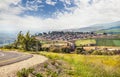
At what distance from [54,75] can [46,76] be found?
28.0 inches

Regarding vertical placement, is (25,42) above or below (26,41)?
below

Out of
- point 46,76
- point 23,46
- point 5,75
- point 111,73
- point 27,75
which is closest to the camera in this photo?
point 5,75


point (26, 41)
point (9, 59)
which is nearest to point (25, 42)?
point (26, 41)

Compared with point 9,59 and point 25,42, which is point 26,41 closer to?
point 25,42

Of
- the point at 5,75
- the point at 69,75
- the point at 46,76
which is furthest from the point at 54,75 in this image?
the point at 5,75

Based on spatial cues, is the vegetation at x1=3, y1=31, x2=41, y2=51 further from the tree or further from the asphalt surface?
the asphalt surface

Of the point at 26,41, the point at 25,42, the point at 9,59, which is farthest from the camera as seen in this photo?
the point at 26,41

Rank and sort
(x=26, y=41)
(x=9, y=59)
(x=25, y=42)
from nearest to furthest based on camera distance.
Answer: (x=9, y=59)
(x=25, y=42)
(x=26, y=41)

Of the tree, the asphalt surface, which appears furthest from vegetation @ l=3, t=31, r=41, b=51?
the asphalt surface

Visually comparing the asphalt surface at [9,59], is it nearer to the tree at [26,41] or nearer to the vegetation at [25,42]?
the tree at [26,41]

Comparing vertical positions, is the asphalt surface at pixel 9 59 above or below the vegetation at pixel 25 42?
below

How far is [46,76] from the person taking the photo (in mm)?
20766

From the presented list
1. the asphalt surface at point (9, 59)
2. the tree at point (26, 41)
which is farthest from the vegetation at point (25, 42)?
the asphalt surface at point (9, 59)

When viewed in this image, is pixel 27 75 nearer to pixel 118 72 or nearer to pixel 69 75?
pixel 69 75
